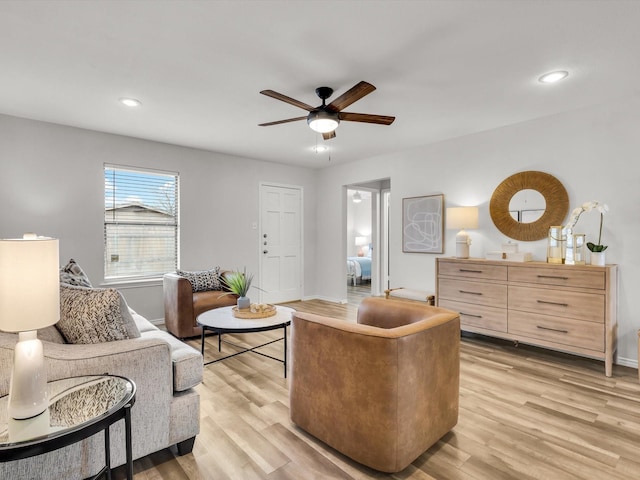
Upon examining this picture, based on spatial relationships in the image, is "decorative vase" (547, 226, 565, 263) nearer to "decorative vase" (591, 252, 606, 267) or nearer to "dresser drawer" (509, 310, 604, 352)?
"decorative vase" (591, 252, 606, 267)

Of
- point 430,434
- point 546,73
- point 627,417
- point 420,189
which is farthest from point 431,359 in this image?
point 420,189

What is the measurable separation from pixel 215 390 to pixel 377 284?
4.36 metres

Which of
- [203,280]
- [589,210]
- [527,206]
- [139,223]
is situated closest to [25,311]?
[203,280]

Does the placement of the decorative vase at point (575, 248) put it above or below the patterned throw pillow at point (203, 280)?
above

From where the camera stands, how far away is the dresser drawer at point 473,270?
3436mm

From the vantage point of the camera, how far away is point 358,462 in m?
1.73

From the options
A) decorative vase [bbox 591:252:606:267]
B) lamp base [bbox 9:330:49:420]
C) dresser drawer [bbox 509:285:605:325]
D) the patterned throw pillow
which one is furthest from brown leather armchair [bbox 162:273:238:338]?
decorative vase [bbox 591:252:606:267]

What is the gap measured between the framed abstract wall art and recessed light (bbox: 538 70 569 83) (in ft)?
6.14

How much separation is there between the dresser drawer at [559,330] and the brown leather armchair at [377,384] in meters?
1.75

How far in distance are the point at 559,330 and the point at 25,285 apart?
3752 millimetres

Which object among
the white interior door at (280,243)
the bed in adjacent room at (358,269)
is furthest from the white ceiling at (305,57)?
the bed in adjacent room at (358,269)

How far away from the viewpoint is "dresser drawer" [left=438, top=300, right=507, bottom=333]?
3.42m

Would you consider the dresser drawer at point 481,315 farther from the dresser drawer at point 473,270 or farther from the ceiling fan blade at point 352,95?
the ceiling fan blade at point 352,95

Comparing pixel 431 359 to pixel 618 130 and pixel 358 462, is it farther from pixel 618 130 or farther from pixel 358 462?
pixel 618 130
